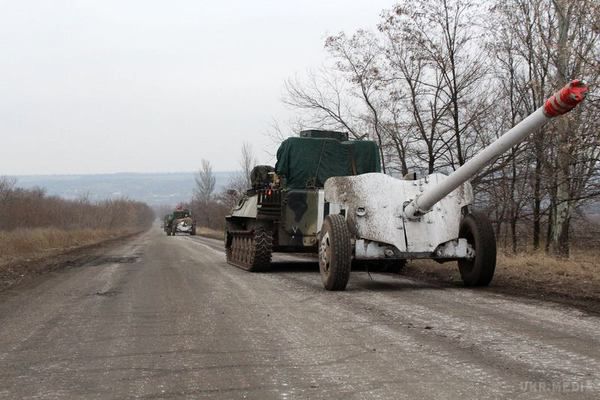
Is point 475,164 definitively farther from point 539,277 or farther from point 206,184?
point 206,184

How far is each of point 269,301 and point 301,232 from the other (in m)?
4.63

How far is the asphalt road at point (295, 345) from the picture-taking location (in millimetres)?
3994

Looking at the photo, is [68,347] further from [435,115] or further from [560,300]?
[435,115]

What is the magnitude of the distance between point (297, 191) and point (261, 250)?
4.86ft

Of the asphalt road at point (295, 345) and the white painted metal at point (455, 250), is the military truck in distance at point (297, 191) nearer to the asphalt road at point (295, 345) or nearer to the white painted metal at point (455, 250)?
the white painted metal at point (455, 250)

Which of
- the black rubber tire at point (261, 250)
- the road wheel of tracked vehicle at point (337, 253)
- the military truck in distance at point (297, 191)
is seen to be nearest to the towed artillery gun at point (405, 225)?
the road wheel of tracked vehicle at point (337, 253)

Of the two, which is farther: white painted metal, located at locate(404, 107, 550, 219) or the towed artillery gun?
the towed artillery gun

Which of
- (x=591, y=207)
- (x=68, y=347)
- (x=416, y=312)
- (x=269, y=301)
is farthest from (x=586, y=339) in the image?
(x=591, y=207)

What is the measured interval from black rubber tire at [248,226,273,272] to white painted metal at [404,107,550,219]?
4.01 metres

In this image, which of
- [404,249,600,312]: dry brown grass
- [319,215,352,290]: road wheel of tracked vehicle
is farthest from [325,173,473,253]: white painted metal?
[404,249,600,312]: dry brown grass

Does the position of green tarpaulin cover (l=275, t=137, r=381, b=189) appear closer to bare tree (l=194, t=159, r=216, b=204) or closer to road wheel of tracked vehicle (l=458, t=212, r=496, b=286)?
road wheel of tracked vehicle (l=458, t=212, r=496, b=286)

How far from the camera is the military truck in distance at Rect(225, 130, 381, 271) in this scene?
40.8 feet

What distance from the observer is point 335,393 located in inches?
151

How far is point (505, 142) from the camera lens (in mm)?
7855
